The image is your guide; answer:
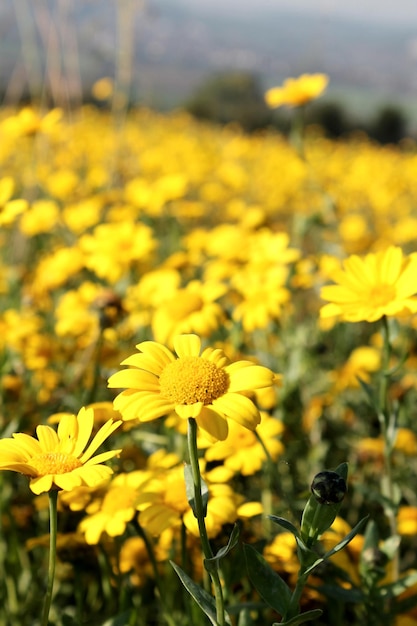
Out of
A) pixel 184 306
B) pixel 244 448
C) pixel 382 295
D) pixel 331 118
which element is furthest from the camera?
pixel 331 118

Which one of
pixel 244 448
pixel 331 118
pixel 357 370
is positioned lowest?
pixel 331 118

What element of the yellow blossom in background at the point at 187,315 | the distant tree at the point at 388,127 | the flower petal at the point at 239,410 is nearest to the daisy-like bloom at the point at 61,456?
the flower petal at the point at 239,410

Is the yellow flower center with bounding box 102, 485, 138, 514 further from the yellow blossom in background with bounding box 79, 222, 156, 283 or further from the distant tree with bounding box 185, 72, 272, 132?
the distant tree with bounding box 185, 72, 272, 132

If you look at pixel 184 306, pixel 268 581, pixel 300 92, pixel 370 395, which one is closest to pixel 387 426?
pixel 370 395

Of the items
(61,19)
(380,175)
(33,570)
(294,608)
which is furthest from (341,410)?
(380,175)

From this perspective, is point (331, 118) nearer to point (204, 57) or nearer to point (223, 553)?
point (204, 57)

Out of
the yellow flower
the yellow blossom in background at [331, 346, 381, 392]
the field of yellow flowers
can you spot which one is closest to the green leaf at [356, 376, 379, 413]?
the field of yellow flowers

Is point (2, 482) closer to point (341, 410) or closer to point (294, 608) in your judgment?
point (294, 608)

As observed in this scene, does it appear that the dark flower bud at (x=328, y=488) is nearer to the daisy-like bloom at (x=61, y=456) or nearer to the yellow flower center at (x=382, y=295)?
the daisy-like bloom at (x=61, y=456)
